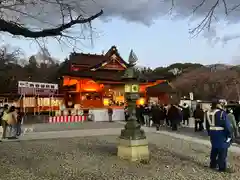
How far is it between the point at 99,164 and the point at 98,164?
0.09 ft

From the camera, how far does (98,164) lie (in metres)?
8.65

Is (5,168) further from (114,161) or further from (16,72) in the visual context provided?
(16,72)

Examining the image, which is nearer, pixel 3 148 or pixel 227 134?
pixel 227 134

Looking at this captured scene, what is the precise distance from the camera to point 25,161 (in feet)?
29.9

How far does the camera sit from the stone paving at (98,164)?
24.1ft

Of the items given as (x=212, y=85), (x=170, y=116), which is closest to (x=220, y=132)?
(x=170, y=116)

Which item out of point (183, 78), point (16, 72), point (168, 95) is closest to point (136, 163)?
point (168, 95)

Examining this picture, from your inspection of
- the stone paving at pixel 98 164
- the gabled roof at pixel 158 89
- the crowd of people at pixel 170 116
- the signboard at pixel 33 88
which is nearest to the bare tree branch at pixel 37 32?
the stone paving at pixel 98 164

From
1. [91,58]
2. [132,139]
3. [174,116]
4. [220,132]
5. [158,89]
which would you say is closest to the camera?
[220,132]

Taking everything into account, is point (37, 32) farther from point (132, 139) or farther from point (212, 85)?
point (212, 85)

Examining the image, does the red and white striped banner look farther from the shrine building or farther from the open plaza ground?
the open plaza ground

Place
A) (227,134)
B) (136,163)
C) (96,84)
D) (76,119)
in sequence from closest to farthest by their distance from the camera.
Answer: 1. (227,134)
2. (136,163)
3. (76,119)
4. (96,84)

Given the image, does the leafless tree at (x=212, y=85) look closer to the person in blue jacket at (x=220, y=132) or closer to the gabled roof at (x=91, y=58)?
the gabled roof at (x=91, y=58)

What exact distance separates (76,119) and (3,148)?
13.8 metres
